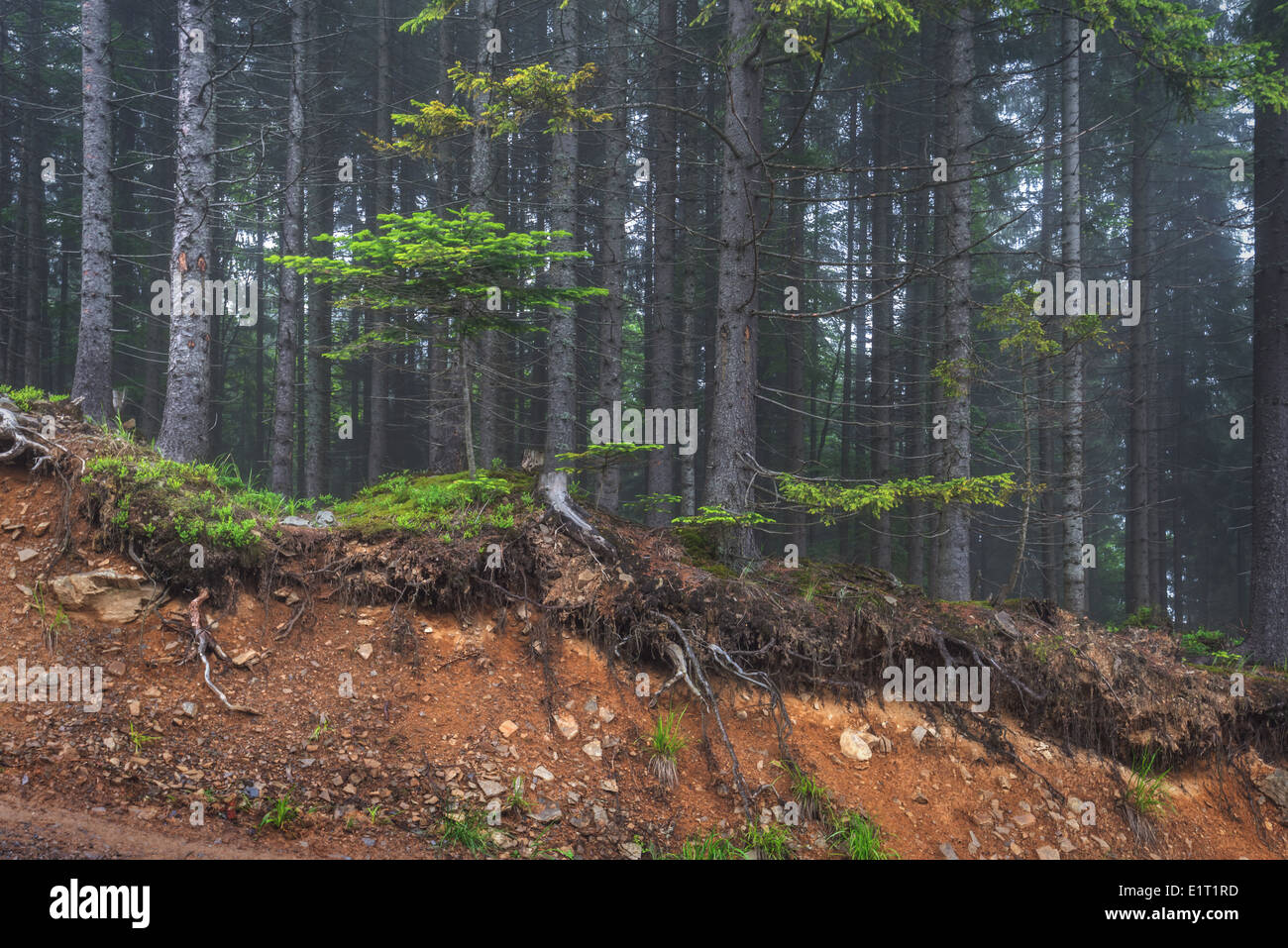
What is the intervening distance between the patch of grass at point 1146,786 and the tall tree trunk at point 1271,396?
4609 millimetres

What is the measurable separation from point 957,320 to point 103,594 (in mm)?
10910

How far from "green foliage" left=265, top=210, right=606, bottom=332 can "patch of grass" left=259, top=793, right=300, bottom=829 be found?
452 centimetres

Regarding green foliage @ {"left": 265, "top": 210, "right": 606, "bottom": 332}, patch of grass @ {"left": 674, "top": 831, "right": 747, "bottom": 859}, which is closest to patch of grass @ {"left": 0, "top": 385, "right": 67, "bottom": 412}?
green foliage @ {"left": 265, "top": 210, "right": 606, "bottom": 332}

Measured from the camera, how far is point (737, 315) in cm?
788

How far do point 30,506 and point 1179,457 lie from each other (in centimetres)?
3083

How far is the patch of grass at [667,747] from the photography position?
18.8ft

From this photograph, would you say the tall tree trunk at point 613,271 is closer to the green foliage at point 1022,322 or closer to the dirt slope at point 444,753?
the green foliage at point 1022,322

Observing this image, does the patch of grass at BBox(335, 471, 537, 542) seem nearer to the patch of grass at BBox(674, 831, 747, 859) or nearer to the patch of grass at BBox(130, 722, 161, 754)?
the patch of grass at BBox(130, 722, 161, 754)

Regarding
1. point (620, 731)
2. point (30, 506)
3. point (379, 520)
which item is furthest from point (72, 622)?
point (620, 731)

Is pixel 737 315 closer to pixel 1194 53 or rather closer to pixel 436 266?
pixel 436 266

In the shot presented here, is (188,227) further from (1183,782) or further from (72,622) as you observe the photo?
(1183,782)

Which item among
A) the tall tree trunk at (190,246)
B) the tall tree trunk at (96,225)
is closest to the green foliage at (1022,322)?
the tall tree trunk at (190,246)

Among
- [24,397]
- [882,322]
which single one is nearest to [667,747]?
[24,397]

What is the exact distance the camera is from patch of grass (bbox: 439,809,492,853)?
4871 mm
